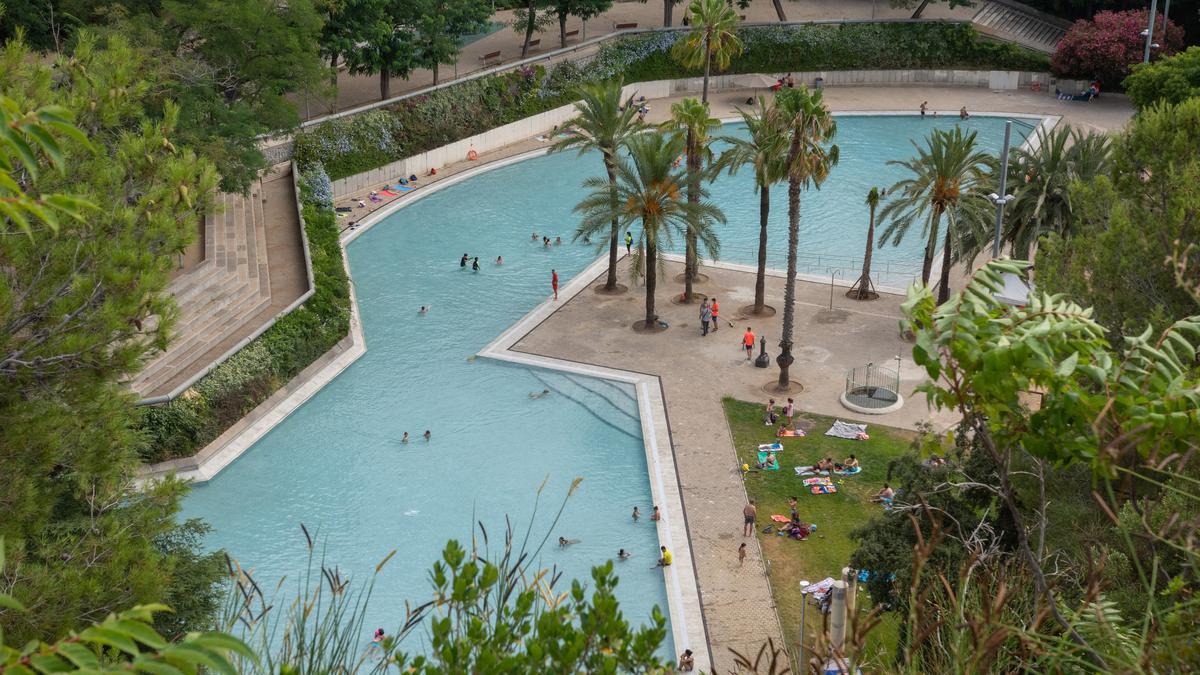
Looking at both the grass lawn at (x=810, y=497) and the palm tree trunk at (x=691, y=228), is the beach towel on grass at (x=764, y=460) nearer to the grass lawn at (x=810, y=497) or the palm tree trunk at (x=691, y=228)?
the grass lawn at (x=810, y=497)

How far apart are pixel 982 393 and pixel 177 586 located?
14.8m

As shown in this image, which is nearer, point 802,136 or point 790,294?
point 802,136

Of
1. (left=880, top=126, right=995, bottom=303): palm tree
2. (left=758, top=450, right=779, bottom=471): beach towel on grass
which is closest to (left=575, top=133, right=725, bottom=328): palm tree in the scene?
(left=880, top=126, right=995, bottom=303): palm tree

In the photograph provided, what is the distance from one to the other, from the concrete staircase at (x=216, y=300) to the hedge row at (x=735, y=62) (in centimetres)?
1437

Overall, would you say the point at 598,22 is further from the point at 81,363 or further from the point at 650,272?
the point at 81,363

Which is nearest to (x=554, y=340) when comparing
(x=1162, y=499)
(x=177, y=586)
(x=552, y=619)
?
(x=177, y=586)

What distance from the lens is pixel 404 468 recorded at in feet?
101

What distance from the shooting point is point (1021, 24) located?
68.7 m

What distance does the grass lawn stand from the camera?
84.7 feet

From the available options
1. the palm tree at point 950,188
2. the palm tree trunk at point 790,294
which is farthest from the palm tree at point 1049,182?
the palm tree trunk at point 790,294

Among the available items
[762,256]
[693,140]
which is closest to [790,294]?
[762,256]

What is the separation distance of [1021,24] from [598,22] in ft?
77.9

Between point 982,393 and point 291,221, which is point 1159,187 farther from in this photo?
point 291,221

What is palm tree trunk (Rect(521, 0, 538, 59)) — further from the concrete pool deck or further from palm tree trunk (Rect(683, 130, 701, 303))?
palm tree trunk (Rect(683, 130, 701, 303))
